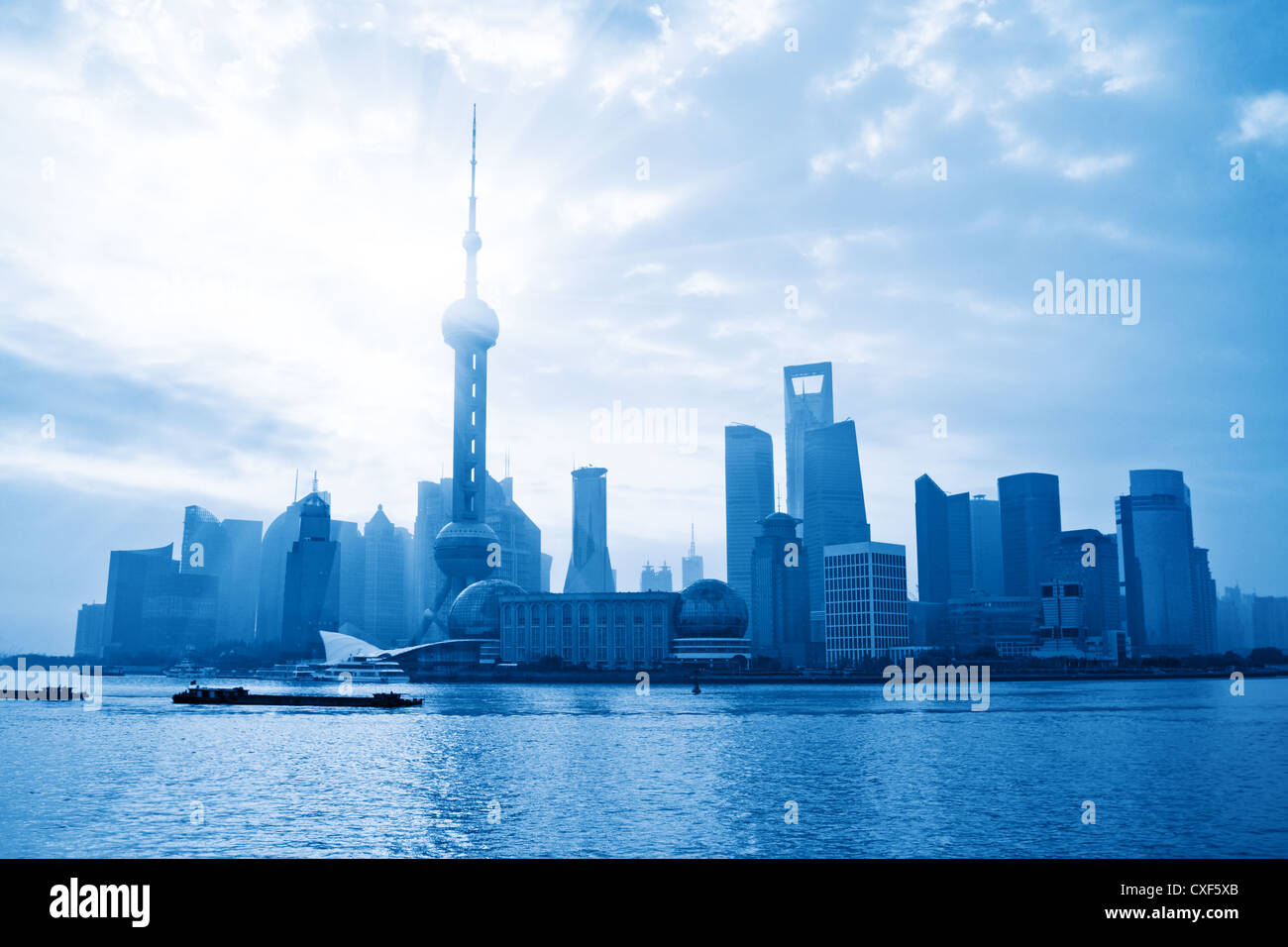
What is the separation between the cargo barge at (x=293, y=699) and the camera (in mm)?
154750

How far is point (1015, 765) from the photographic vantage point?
2844 inches

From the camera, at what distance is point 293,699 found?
529 feet

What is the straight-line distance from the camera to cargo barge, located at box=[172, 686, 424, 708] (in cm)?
15475
